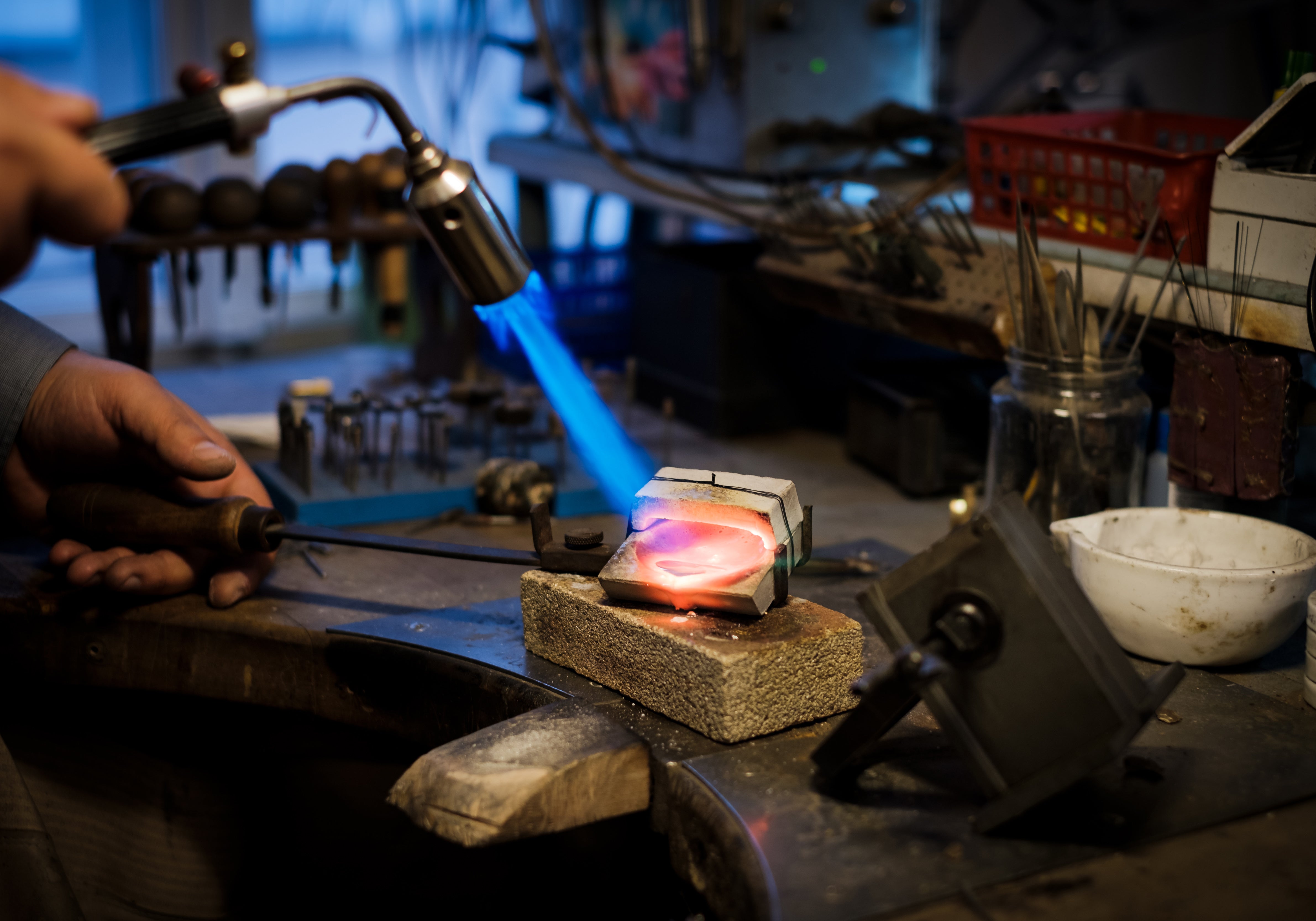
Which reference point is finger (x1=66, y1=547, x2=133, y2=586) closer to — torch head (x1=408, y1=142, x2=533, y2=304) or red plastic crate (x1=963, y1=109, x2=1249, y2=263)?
torch head (x1=408, y1=142, x2=533, y2=304)

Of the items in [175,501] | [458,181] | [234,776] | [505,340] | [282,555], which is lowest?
[234,776]

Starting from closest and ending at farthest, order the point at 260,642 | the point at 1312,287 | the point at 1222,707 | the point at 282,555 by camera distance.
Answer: the point at 1222,707 < the point at 1312,287 < the point at 260,642 < the point at 282,555

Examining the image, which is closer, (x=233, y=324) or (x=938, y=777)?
(x=938, y=777)

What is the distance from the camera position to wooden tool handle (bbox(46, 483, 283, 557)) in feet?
4.70

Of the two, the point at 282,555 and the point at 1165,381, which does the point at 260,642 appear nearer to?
the point at 282,555

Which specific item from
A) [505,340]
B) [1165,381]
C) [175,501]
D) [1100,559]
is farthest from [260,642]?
[1165,381]

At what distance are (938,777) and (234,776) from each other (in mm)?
1155

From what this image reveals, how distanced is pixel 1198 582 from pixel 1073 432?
14.8 inches

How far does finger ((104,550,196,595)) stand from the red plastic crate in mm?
1211

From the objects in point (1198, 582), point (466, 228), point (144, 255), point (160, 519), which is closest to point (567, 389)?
point (466, 228)

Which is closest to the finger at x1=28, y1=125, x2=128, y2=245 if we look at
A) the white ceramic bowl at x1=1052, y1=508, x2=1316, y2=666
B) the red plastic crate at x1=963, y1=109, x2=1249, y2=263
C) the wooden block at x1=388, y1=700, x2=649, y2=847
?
the wooden block at x1=388, y1=700, x2=649, y2=847

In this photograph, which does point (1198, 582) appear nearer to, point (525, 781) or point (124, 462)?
point (525, 781)

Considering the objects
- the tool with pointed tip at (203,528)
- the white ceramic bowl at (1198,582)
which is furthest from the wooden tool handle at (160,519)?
the white ceramic bowl at (1198,582)

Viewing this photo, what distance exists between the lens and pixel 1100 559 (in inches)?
50.5
